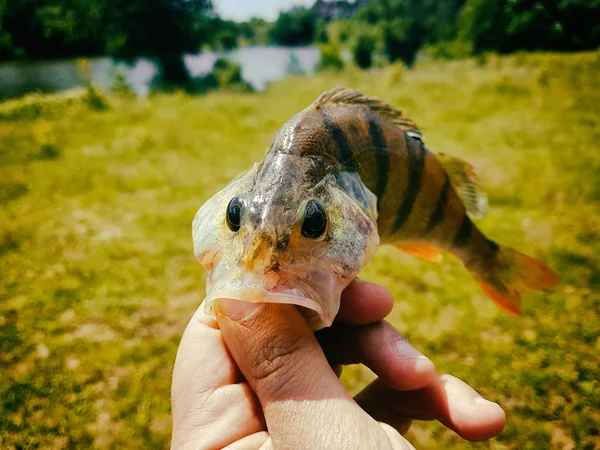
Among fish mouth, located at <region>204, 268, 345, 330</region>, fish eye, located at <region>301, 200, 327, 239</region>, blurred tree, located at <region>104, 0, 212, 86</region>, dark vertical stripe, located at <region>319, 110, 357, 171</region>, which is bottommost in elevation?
fish mouth, located at <region>204, 268, 345, 330</region>

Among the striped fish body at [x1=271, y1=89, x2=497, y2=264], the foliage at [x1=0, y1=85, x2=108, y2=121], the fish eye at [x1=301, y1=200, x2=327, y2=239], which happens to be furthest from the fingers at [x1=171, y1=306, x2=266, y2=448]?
the foliage at [x1=0, y1=85, x2=108, y2=121]

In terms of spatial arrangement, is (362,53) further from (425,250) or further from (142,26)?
(425,250)

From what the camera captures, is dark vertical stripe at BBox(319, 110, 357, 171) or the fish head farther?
dark vertical stripe at BBox(319, 110, 357, 171)

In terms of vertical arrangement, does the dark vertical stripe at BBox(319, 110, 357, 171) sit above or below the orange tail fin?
above

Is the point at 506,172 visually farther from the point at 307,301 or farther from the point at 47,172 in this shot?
the point at 47,172

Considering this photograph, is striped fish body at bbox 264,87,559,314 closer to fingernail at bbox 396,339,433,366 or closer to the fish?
the fish

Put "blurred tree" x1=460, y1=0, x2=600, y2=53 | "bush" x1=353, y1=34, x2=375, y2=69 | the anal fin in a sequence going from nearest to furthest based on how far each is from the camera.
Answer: the anal fin < "blurred tree" x1=460, y1=0, x2=600, y2=53 < "bush" x1=353, y1=34, x2=375, y2=69

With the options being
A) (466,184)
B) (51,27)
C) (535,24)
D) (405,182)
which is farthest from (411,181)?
(535,24)

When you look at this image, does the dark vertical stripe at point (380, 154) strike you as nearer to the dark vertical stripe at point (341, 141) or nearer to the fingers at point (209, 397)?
the dark vertical stripe at point (341, 141)

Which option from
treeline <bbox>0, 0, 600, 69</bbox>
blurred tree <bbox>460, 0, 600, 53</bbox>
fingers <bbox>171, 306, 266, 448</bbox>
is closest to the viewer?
fingers <bbox>171, 306, 266, 448</bbox>
